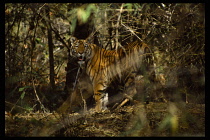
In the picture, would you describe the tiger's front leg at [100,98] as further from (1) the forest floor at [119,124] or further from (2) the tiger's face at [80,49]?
(1) the forest floor at [119,124]

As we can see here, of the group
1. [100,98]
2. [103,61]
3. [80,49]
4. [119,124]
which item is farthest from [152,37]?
[119,124]

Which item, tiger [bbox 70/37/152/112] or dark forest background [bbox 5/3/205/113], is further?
tiger [bbox 70/37/152/112]

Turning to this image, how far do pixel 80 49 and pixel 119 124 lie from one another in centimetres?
216

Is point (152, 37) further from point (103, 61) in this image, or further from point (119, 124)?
point (119, 124)

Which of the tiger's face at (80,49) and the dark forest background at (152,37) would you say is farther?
the tiger's face at (80,49)

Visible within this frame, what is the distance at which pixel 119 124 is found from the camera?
362 centimetres

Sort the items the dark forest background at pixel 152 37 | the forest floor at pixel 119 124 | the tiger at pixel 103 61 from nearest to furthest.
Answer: the forest floor at pixel 119 124
the dark forest background at pixel 152 37
the tiger at pixel 103 61

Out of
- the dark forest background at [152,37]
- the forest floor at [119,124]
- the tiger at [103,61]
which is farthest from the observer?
the tiger at [103,61]

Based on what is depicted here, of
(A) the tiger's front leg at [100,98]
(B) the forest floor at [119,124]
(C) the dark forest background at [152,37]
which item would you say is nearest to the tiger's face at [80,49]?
(C) the dark forest background at [152,37]

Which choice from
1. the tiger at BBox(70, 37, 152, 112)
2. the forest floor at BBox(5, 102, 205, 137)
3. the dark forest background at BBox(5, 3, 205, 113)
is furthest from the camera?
the tiger at BBox(70, 37, 152, 112)

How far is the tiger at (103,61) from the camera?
16.8 ft

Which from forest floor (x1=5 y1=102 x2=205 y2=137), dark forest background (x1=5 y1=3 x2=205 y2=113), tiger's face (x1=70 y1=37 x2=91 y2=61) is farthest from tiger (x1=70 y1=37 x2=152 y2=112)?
forest floor (x1=5 y1=102 x2=205 y2=137)

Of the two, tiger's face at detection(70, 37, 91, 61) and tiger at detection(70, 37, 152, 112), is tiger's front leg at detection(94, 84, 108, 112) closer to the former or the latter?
tiger at detection(70, 37, 152, 112)

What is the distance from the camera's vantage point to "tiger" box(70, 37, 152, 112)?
5109 mm
